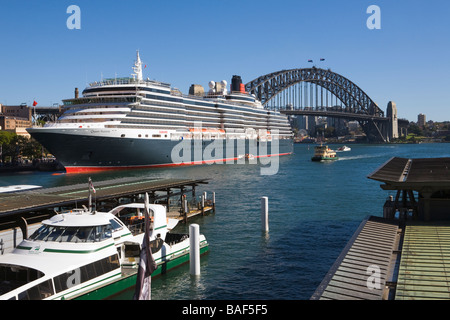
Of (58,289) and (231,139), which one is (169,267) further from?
(231,139)

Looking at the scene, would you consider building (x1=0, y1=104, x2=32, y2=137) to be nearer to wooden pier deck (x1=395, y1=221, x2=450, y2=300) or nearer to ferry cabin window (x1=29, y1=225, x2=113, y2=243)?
ferry cabin window (x1=29, y1=225, x2=113, y2=243)

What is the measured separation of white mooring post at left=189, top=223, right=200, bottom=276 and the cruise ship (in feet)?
166

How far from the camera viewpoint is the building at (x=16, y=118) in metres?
156

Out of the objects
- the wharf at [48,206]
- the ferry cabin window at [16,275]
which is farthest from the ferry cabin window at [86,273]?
the wharf at [48,206]

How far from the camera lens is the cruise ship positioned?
67.4 m

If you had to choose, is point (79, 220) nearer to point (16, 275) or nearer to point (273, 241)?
point (16, 275)

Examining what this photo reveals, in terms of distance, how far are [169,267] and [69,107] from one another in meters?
61.5

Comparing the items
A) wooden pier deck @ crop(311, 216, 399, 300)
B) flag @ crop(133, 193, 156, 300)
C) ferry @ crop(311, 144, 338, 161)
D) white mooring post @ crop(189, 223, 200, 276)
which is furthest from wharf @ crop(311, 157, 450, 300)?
ferry @ crop(311, 144, 338, 161)

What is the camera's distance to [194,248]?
65.7 ft

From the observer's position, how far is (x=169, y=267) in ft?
68.6

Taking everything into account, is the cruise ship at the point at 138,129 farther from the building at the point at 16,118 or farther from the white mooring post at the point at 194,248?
the building at the point at 16,118

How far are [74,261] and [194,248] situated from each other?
19.1ft

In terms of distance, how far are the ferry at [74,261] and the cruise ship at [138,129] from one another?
5059cm
